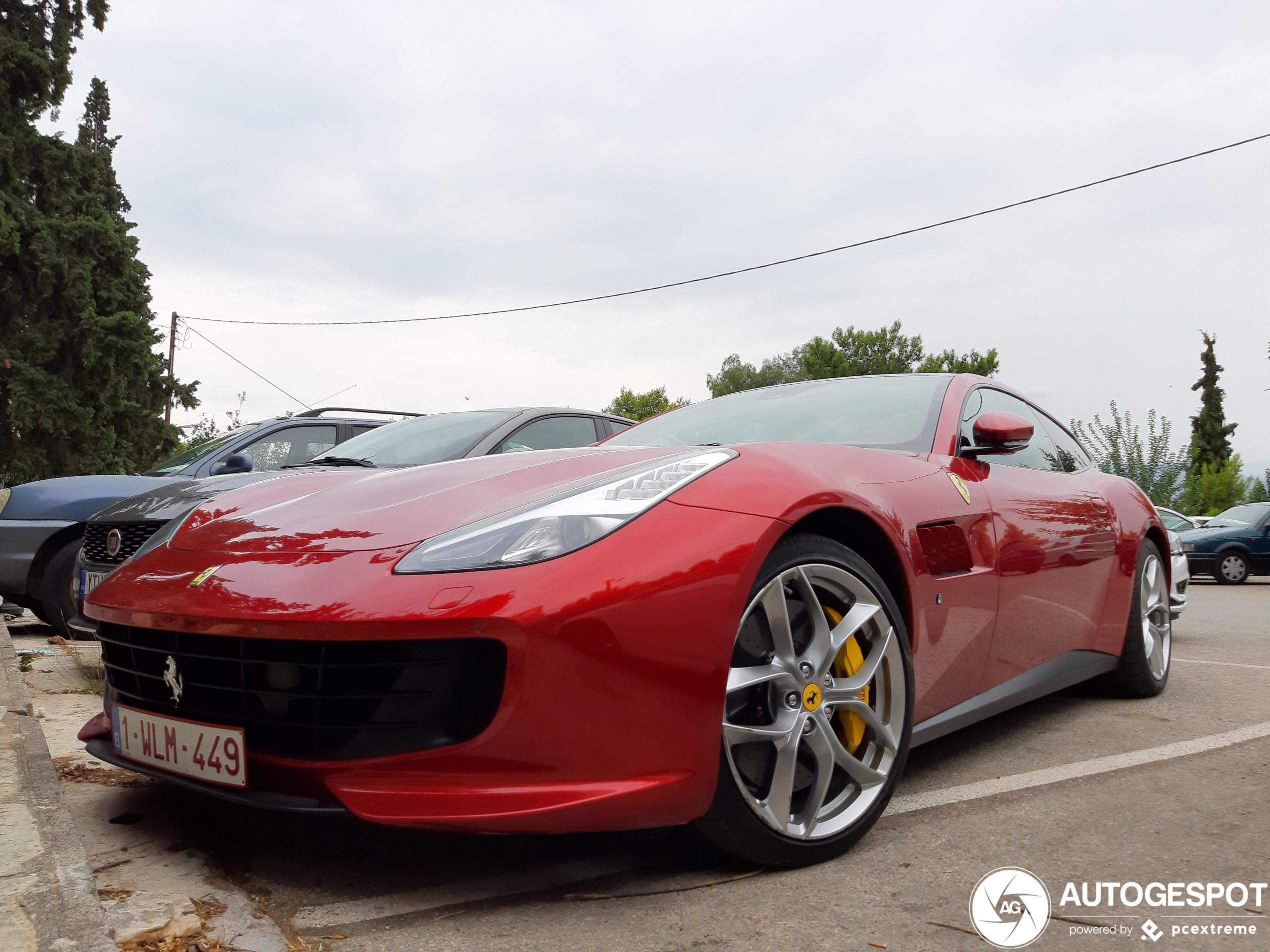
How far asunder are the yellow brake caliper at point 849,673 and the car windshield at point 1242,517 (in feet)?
54.1

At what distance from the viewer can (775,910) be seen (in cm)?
193

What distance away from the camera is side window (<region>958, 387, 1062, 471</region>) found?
10.6 ft

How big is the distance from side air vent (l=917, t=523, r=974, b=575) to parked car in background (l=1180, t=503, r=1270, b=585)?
1508 centimetres

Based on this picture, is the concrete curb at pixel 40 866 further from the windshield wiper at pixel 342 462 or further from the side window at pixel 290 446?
the side window at pixel 290 446

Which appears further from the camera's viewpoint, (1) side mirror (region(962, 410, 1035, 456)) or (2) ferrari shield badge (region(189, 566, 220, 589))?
(1) side mirror (region(962, 410, 1035, 456))

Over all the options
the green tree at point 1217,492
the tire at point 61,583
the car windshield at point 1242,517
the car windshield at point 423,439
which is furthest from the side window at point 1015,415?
the green tree at point 1217,492

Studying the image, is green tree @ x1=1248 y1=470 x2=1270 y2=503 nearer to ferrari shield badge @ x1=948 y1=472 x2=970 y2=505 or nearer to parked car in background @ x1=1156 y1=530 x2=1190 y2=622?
parked car in background @ x1=1156 y1=530 x2=1190 y2=622

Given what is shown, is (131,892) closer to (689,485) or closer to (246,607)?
(246,607)

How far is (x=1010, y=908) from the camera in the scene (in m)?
1.93

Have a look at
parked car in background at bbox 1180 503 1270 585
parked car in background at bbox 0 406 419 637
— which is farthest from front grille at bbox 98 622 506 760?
parked car in background at bbox 1180 503 1270 585

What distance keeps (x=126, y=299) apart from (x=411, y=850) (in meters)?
26.8

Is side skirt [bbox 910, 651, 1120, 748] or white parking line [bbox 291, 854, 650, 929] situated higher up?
side skirt [bbox 910, 651, 1120, 748]

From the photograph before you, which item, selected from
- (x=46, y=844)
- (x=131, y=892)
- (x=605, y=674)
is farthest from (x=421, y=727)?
(x=46, y=844)

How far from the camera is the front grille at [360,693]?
73.4 inches
